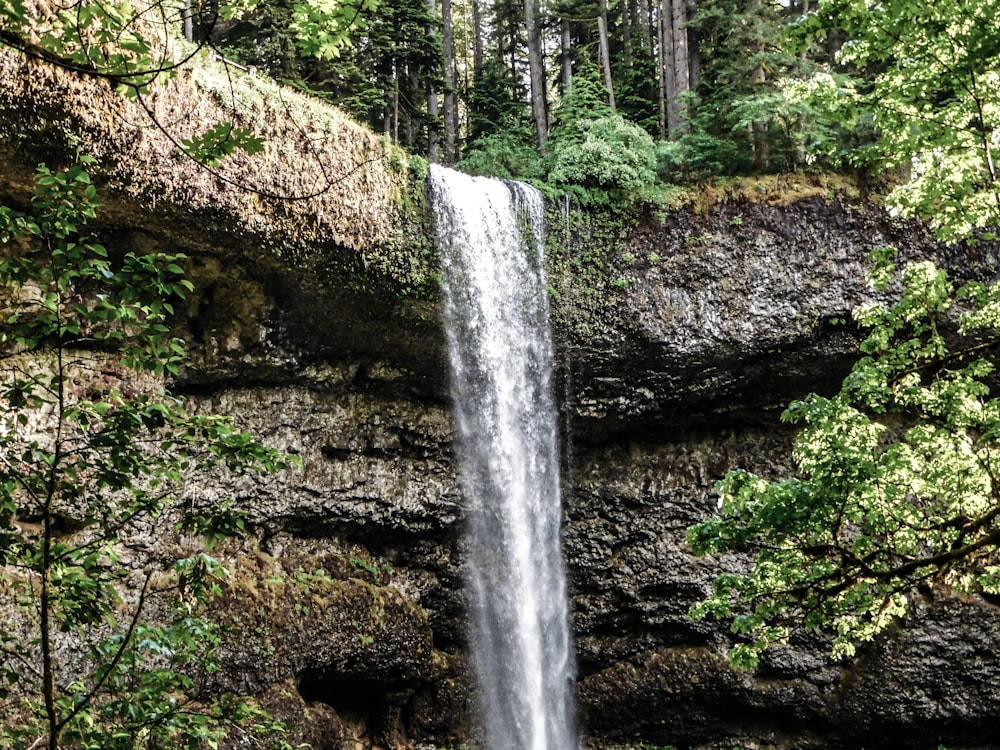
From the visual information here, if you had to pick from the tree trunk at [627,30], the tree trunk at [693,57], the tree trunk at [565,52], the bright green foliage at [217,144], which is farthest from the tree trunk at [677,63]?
the bright green foliage at [217,144]

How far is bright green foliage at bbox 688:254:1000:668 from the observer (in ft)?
16.6

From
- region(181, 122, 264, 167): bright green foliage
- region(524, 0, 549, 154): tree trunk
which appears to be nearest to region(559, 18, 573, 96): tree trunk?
region(524, 0, 549, 154): tree trunk

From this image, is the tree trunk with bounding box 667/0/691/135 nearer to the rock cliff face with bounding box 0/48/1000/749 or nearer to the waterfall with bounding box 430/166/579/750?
the rock cliff face with bounding box 0/48/1000/749

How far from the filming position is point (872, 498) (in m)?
5.16

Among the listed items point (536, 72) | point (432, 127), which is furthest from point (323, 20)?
point (536, 72)

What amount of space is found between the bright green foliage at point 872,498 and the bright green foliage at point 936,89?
0.73 meters

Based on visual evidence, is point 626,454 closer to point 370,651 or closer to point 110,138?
point 370,651

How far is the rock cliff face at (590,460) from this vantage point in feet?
36.3

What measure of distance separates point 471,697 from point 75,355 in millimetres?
7487

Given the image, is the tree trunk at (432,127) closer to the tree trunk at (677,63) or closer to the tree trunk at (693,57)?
the tree trunk at (677,63)


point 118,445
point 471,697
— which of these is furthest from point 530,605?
point 118,445

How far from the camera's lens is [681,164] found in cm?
1330

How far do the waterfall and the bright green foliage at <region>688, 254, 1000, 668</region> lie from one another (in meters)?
6.69

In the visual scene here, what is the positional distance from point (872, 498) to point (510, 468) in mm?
7854
